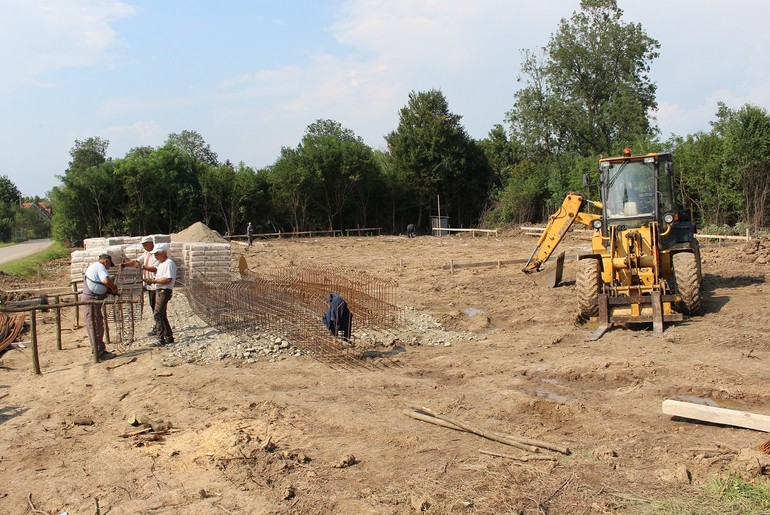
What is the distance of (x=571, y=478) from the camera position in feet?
13.9

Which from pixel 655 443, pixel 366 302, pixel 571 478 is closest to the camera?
pixel 571 478

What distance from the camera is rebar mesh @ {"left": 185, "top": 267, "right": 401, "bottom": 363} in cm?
832

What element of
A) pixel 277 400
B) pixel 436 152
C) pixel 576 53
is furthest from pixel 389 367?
pixel 576 53

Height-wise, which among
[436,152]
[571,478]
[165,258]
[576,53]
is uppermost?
[576,53]

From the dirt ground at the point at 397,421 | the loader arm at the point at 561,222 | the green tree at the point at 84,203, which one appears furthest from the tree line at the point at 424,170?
the dirt ground at the point at 397,421

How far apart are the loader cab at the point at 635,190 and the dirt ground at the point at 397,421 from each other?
1.78 metres

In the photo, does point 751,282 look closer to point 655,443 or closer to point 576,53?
point 655,443

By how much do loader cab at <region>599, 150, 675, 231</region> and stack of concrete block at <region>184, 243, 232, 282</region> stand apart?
744 cm

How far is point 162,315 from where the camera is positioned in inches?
342

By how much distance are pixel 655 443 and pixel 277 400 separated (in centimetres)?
353

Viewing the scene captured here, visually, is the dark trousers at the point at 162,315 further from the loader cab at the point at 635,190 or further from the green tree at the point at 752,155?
the green tree at the point at 752,155

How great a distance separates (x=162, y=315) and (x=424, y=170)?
2945cm

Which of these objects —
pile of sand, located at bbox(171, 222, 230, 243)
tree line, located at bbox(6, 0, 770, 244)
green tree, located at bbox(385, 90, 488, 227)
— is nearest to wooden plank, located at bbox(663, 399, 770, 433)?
pile of sand, located at bbox(171, 222, 230, 243)

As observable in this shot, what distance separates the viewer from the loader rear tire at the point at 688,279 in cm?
906
